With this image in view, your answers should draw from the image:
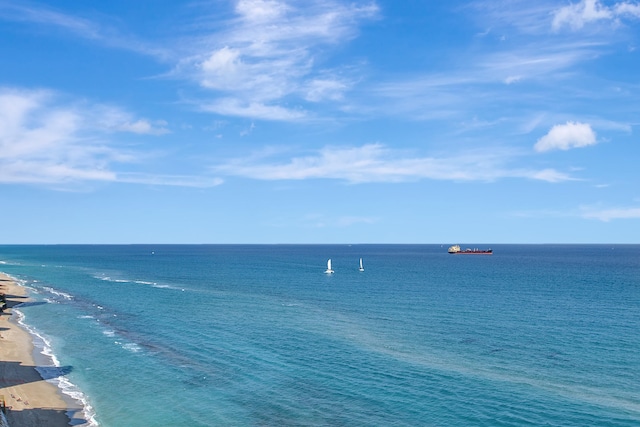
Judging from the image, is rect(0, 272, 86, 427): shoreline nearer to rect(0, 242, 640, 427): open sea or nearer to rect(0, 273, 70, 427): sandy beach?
rect(0, 273, 70, 427): sandy beach

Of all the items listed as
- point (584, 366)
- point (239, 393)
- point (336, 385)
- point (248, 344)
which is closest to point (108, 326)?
point (248, 344)

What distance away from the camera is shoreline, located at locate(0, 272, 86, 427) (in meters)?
41.0

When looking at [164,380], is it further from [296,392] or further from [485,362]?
[485,362]

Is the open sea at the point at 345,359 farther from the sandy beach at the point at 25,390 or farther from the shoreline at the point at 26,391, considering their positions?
the sandy beach at the point at 25,390

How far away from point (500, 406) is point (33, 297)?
10693 cm

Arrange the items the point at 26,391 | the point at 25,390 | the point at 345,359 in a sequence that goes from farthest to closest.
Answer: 1. the point at 345,359
2. the point at 25,390
3. the point at 26,391

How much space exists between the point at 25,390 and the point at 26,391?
1.36ft

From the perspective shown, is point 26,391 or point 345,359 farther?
point 345,359

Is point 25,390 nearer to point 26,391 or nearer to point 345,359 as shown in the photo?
point 26,391

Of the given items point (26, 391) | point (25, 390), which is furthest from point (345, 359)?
point (25, 390)

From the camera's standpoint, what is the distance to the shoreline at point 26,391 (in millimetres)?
40969

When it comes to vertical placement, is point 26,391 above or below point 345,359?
below

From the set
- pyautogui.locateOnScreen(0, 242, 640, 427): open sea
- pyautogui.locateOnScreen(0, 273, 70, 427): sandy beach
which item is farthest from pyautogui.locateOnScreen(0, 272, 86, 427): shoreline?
pyautogui.locateOnScreen(0, 242, 640, 427): open sea

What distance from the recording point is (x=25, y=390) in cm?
4806
